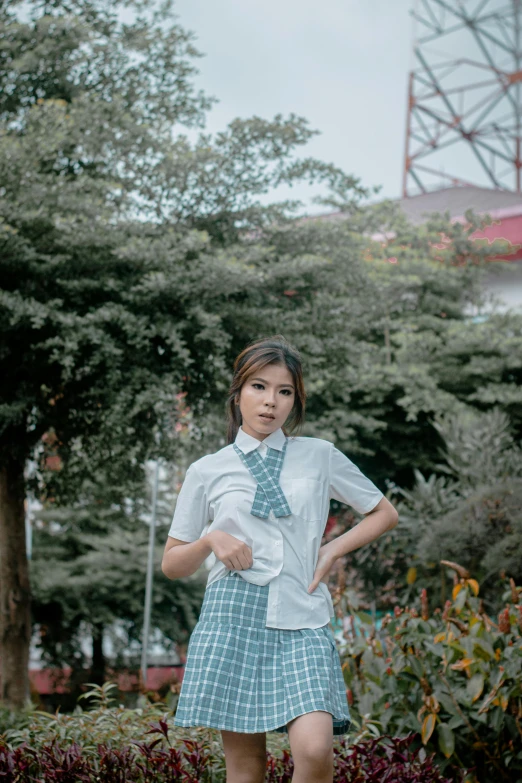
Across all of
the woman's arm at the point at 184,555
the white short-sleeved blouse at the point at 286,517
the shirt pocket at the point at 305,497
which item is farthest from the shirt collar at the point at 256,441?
the woman's arm at the point at 184,555

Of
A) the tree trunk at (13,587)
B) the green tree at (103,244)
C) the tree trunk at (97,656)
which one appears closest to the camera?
the green tree at (103,244)

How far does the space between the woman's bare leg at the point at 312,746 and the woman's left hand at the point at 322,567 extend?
0.32 metres

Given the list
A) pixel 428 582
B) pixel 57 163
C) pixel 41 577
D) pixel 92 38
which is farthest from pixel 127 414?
pixel 41 577

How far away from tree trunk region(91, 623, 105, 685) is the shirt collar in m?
12.3

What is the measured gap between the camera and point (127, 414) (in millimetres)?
6246

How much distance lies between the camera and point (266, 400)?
2.39 meters

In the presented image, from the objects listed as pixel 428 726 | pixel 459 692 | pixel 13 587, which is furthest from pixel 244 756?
pixel 13 587

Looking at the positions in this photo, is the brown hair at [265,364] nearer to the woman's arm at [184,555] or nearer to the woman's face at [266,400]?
the woman's face at [266,400]

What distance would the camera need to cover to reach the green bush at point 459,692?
3.83m

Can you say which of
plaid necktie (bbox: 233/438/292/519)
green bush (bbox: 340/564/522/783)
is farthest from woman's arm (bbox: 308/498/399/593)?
green bush (bbox: 340/564/522/783)

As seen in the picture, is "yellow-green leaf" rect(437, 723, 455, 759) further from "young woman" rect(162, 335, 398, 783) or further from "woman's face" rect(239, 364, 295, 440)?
"woman's face" rect(239, 364, 295, 440)

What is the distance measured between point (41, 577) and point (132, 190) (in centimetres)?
797

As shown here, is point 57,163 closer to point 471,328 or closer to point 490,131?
point 471,328

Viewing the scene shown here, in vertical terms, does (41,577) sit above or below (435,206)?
below
